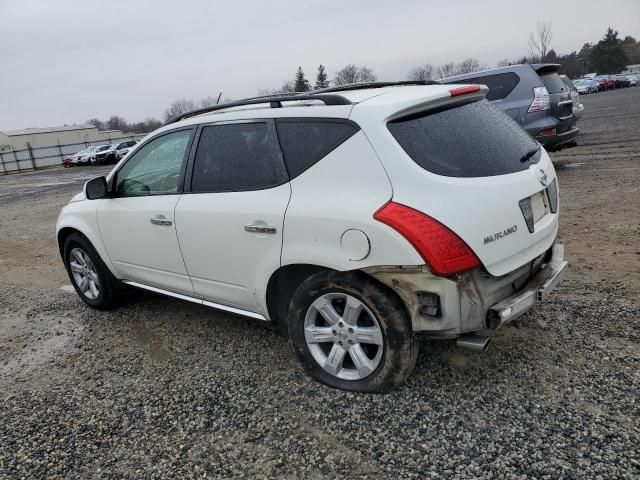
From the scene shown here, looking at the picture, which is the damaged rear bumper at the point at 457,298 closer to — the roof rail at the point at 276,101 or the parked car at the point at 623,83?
the roof rail at the point at 276,101

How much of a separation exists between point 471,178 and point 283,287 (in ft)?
4.41

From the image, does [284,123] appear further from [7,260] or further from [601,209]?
[7,260]

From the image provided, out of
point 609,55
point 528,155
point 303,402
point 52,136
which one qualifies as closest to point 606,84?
point 609,55

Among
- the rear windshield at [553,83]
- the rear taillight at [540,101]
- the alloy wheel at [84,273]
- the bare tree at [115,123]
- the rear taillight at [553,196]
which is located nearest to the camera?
the rear taillight at [553,196]

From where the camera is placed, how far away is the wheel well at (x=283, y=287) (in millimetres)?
3078

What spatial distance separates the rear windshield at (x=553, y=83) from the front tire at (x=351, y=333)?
24.8 feet

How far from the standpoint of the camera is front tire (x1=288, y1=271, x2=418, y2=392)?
9.07ft

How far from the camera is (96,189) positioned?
13.9ft

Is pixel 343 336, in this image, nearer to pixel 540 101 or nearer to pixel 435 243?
pixel 435 243

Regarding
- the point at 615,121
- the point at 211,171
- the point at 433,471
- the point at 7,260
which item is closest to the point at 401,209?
the point at 433,471

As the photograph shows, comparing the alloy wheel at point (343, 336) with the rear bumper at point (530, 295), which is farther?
the alloy wheel at point (343, 336)

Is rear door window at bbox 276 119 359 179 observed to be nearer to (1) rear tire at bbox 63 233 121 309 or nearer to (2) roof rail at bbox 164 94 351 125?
(2) roof rail at bbox 164 94 351 125

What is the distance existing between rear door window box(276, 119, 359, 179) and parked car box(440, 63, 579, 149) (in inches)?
240

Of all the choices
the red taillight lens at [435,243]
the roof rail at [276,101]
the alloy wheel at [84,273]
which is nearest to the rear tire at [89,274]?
the alloy wheel at [84,273]
